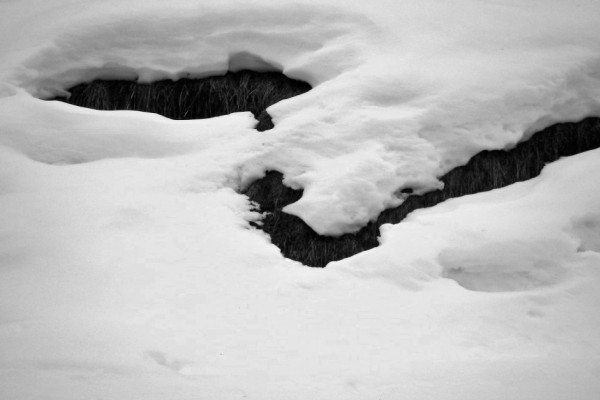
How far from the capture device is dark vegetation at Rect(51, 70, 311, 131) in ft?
16.8

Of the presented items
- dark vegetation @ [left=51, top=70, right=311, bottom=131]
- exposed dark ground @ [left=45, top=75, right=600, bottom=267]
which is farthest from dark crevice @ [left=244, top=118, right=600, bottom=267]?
dark vegetation @ [left=51, top=70, right=311, bottom=131]

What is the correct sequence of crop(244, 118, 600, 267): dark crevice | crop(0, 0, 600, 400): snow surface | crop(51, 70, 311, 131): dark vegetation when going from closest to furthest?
crop(0, 0, 600, 400): snow surface
crop(244, 118, 600, 267): dark crevice
crop(51, 70, 311, 131): dark vegetation

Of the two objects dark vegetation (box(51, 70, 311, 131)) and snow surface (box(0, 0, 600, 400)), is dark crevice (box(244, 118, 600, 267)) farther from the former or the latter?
dark vegetation (box(51, 70, 311, 131))

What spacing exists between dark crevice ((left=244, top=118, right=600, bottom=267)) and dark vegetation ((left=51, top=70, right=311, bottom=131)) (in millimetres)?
880

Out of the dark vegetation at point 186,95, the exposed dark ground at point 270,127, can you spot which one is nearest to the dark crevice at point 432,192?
the exposed dark ground at point 270,127

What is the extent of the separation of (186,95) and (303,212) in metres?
1.50

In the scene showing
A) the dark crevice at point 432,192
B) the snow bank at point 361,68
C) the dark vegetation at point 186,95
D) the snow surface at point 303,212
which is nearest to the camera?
the snow surface at point 303,212

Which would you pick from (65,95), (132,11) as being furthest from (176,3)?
(65,95)

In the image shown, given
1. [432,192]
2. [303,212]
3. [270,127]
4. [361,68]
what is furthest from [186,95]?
[432,192]

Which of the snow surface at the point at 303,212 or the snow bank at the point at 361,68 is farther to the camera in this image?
the snow bank at the point at 361,68

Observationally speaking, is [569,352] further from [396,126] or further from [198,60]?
[198,60]

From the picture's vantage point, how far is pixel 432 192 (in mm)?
4512

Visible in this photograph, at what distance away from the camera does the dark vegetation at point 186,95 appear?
5.13 metres

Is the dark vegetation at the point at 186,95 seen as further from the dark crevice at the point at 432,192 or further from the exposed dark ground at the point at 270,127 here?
the dark crevice at the point at 432,192
